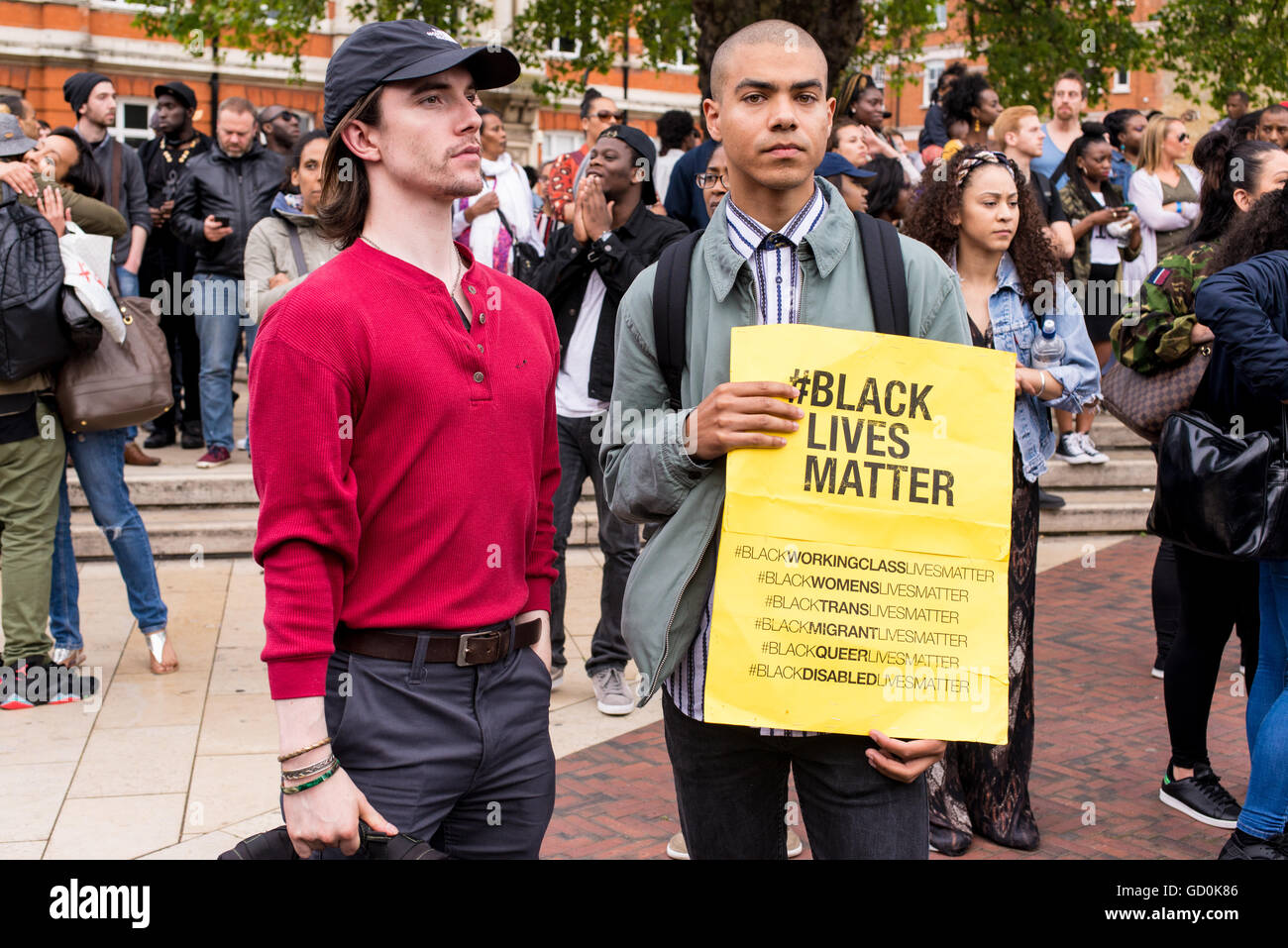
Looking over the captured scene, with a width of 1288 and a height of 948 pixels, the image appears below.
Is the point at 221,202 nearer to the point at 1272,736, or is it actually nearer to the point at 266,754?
the point at 266,754

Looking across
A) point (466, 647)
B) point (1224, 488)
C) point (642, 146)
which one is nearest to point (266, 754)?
point (642, 146)

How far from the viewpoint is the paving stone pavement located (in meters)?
4.78

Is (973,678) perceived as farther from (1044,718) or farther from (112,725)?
(112,725)

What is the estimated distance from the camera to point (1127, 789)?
209 inches

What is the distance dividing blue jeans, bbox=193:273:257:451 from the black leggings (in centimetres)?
681

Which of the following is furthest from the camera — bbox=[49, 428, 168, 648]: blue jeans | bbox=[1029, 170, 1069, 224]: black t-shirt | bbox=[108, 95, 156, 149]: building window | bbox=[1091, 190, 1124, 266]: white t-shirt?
bbox=[108, 95, 156, 149]: building window

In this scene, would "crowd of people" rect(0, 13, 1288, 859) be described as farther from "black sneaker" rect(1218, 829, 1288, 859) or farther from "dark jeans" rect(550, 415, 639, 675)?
"dark jeans" rect(550, 415, 639, 675)

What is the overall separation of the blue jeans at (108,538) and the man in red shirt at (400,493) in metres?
4.18

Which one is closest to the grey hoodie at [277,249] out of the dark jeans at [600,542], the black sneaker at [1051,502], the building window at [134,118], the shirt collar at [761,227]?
the dark jeans at [600,542]

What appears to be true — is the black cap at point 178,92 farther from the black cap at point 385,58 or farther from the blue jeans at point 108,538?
the black cap at point 385,58

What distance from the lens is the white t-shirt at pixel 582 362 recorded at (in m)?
6.04

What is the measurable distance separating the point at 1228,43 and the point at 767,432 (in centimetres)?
2568

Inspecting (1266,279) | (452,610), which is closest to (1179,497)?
(1266,279)

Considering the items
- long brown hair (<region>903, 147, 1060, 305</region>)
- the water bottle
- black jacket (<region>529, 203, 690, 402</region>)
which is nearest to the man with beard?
black jacket (<region>529, 203, 690, 402</region>)
